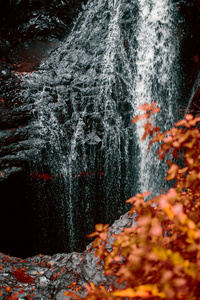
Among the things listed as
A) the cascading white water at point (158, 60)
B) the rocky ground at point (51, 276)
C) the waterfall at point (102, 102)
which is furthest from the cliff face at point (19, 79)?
the rocky ground at point (51, 276)

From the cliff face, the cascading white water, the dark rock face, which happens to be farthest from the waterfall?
the dark rock face

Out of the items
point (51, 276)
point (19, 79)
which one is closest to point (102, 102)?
point (19, 79)

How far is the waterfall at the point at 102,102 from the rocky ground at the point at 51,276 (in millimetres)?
2121

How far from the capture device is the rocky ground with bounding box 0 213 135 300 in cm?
295

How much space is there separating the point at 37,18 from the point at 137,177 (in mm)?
8593

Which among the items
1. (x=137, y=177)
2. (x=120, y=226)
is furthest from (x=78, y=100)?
(x=120, y=226)

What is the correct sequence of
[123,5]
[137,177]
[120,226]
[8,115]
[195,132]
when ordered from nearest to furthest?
[195,132]
[120,226]
[8,115]
[123,5]
[137,177]

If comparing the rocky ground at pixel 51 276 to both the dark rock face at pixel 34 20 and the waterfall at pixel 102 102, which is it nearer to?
the waterfall at pixel 102 102

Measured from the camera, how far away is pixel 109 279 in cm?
278

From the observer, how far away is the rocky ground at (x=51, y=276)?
295cm

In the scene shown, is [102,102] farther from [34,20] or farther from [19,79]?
[34,20]

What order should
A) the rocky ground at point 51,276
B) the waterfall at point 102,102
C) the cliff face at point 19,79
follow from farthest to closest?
the waterfall at point 102,102
the cliff face at point 19,79
the rocky ground at point 51,276

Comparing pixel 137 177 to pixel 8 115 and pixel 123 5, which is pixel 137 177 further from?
pixel 123 5

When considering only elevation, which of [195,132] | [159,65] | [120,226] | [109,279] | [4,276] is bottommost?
[4,276]
